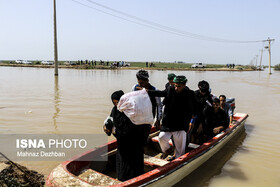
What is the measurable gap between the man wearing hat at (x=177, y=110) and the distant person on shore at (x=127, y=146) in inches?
32.4

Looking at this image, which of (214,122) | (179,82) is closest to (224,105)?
(214,122)

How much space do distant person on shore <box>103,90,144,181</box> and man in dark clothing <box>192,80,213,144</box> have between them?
168 centimetres

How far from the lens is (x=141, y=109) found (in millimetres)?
2668

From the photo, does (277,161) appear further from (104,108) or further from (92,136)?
(104,108)

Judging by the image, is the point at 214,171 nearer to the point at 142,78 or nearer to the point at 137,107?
the point at 142,78

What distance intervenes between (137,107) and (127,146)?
654mm

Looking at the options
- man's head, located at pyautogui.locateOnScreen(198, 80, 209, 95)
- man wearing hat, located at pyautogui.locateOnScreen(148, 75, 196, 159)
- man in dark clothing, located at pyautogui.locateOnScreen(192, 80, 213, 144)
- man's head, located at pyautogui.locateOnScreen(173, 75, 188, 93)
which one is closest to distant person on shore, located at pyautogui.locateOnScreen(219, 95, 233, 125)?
man in dark clothing, located at pyautogui.locateOnScreen(192, 80, 213, 144)

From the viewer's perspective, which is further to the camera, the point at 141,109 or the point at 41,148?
the point at 41,148

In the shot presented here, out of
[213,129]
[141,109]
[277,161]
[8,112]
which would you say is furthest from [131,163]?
[8,112]

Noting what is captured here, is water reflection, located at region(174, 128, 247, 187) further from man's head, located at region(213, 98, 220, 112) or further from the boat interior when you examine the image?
man's head, located at region(213, 98, 220, 112)

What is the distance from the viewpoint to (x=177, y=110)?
3.62 meters

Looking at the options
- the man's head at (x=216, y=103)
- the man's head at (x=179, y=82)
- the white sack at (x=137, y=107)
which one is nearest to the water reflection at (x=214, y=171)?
the man's head at (x=216, y=103)

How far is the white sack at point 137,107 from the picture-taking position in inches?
104

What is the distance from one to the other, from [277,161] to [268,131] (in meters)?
2.52
